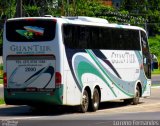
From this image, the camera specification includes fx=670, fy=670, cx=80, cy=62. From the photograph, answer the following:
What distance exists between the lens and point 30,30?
76.3ft

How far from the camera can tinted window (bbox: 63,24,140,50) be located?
23547mm

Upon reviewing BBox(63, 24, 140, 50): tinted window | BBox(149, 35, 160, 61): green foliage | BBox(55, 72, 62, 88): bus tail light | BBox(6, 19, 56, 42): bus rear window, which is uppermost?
BBox(6, 19, 56, 42): bus rear window

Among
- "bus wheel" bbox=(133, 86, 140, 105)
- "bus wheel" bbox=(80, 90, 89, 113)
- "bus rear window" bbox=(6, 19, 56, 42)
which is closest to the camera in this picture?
"bus rear window" bbox=(6, 19, 56, 42)

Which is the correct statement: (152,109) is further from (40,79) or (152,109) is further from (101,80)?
(40,79)

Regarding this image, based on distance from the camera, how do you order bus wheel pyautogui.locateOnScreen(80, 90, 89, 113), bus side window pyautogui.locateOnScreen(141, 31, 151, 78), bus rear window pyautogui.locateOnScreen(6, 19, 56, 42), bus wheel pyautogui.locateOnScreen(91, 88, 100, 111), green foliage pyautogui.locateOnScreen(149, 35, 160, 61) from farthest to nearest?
green foliage pyautogui.locateOnScreen(149, 35, 160, 61) → bus side window pyautogui.locateOnScreen(141, 31, 151, 78) → bus wheel pyautogui.locateOnScreen(91, 88, 100, 111) → bus wheel pyautogui.locateOnScreen(80, 90, 89, 113) → bus rear window pyautogui.locateOnScreen(6, 19, 56, 42)

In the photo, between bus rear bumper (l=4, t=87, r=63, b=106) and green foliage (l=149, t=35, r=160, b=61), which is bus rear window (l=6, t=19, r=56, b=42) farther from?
green foliage (l=149, t=35, r=160, b=61)

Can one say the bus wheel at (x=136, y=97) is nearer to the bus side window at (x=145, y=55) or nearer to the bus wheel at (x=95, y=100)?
the bus side window at (x=145, y=55)

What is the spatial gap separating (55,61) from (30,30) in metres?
1.50

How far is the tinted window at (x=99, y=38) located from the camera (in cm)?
2355

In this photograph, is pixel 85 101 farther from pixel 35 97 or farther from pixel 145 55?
pixel 145 55

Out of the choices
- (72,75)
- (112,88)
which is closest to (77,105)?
(72,75)

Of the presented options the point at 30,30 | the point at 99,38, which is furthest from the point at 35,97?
the point at 99,38

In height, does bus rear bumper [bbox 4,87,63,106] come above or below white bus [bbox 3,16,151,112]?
below

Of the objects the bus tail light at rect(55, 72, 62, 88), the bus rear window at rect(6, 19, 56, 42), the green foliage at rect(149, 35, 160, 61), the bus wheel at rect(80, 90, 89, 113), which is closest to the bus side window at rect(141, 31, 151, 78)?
the bus wheel at rect(80, 90, 89, 113)
